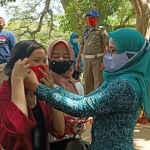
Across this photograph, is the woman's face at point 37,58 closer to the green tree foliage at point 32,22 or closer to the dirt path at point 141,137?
the dirt path at point 141,137

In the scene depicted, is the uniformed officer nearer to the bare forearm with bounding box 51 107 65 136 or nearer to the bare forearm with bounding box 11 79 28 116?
the bare forearm with bounding box 51 107 65 136

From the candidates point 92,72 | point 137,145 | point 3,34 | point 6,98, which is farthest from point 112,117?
point 92,72

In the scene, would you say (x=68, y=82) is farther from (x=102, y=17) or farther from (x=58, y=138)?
(x=102, y=17)

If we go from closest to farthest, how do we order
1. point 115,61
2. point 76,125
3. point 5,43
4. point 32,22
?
point 115,61 < point 76,125 < point 5,43 < point 32,22

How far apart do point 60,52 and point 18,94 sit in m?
0.88

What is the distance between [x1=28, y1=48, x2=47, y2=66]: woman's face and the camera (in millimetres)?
1848

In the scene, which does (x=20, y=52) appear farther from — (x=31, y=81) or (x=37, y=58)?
(x=31, y=81)

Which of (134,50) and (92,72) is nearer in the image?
(134,50)

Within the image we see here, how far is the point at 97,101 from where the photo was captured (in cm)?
168

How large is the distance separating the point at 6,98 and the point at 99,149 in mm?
584

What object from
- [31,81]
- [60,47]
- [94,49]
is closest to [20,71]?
[31,81]

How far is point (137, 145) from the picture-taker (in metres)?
4.67

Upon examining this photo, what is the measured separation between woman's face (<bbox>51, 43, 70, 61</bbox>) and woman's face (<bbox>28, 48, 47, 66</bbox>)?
58 centimetres

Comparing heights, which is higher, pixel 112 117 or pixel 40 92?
pixel 40 92
